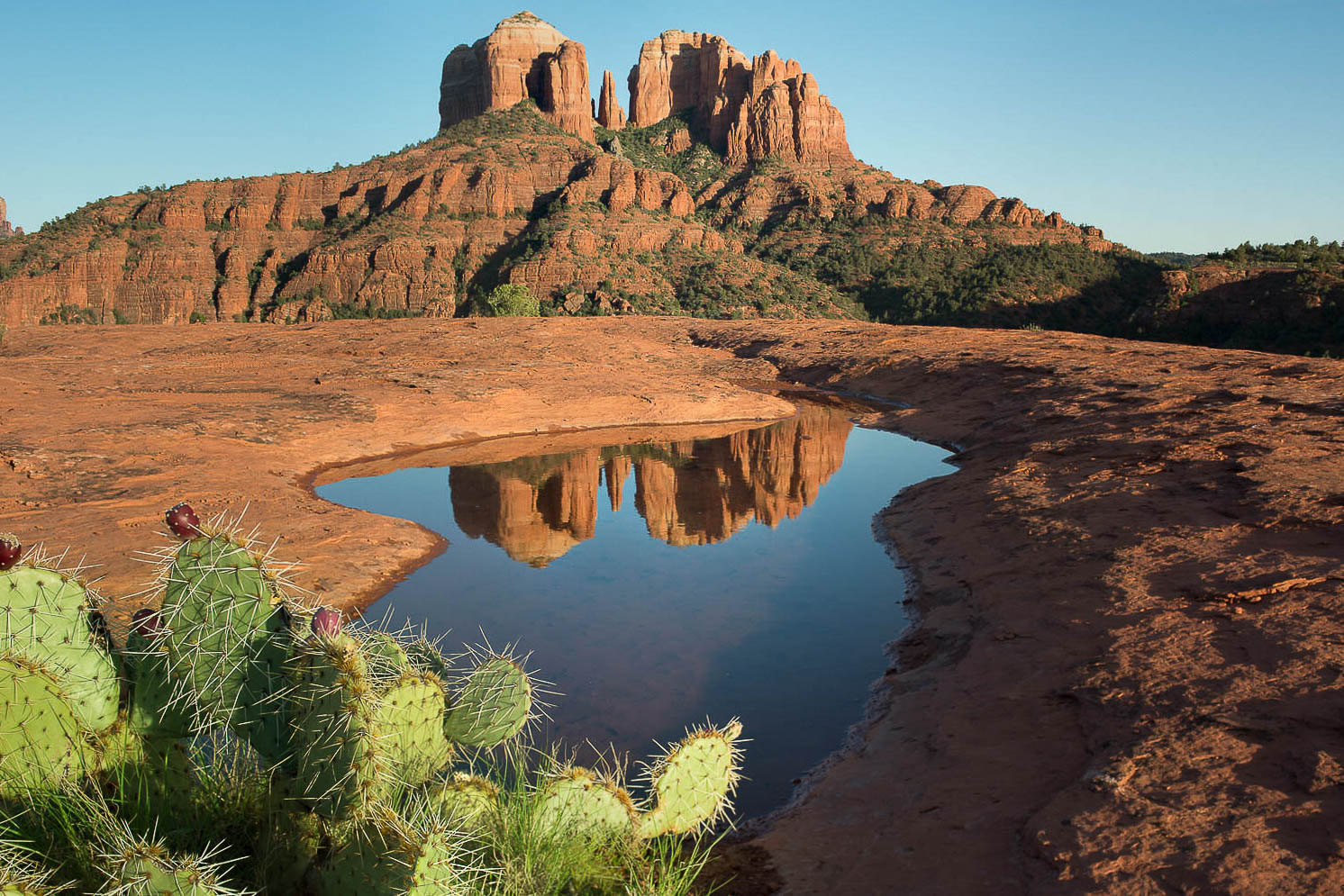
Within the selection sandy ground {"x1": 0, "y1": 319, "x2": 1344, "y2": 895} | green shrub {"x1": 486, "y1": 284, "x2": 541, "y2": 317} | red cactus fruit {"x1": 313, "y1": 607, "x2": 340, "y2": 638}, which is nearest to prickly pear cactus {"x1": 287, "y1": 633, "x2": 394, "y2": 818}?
red cactus fruit {"x1": 313, "y1": 607, "x2": 340, "y2": 638}

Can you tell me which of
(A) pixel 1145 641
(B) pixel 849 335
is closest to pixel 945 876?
(A) pixel 1145 641

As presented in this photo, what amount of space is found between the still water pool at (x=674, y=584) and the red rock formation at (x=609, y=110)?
320 ft

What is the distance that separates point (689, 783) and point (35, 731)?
9.52 ft

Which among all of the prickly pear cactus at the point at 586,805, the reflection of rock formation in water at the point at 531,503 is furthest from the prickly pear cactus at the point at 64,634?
the reflection of rock formation in water at the point at 531,503

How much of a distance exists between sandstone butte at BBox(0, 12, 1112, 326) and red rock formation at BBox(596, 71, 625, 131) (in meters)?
16.7

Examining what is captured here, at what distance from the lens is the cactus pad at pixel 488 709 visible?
3854 mm

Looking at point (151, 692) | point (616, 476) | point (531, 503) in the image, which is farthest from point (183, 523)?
point (616, 476)

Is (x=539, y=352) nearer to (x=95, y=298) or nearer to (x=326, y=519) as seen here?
(x=326, y=519)

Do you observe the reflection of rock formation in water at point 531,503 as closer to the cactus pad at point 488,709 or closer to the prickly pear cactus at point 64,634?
the cactus pad at point 488,709

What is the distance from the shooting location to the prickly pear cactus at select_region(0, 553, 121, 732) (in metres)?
2.95

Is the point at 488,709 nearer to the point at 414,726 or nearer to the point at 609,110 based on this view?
the point at 414,726

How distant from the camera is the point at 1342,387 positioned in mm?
14719

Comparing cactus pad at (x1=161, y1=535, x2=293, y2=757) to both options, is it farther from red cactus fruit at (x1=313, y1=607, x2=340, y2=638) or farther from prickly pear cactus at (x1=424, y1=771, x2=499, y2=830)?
prickly pear cactus at (x1=424, y1=771, x2=499, y2=830)

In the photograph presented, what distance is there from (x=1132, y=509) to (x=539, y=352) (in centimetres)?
1998
